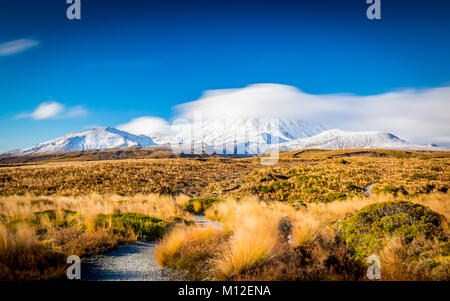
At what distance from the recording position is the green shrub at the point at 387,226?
5199mm

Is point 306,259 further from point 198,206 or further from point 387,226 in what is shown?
point 198,206

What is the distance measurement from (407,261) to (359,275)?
99 centimetres

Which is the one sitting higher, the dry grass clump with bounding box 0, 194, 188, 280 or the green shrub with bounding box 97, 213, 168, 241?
the dry grass clump with bounding box 0, 194, 188, 280

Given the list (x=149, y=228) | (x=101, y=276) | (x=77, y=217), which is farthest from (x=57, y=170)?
(x=101, y=276)

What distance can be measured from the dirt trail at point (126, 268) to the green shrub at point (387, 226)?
437 centimetres

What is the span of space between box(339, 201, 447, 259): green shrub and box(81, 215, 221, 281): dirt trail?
172 inches

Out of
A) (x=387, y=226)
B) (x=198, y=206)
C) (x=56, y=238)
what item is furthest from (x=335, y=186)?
(x=56, y=238)

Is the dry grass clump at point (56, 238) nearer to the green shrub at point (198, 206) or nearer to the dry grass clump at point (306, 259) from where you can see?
the dry grass clump at point (306, 259)

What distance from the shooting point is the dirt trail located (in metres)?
4.62

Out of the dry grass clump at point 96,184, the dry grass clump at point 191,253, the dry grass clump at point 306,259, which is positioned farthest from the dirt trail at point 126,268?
the dry grass clump at point 96,184

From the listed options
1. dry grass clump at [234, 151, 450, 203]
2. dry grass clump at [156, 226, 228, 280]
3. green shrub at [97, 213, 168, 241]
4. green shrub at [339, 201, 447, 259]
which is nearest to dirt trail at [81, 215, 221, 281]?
dry grass clump at [156, 226, 228, 280]

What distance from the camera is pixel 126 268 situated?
197 inches

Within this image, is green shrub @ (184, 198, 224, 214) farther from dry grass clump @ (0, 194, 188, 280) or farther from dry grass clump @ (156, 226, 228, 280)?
dry grass clump @ (156, 226, 228, 280)

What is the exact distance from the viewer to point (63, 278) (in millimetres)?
4219
